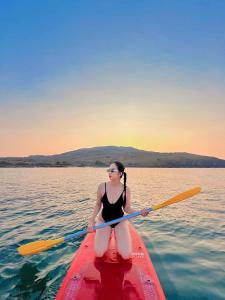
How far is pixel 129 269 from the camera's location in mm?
5387

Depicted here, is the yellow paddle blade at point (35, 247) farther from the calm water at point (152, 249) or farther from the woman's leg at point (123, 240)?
the woman's leg at point (123, 240)

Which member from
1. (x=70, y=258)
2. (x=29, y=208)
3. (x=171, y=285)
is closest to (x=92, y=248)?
(x=70, y=258)

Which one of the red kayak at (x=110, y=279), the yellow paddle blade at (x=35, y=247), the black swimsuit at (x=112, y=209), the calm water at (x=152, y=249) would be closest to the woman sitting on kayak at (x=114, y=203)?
the black swimsuit at (x=112, y=209)

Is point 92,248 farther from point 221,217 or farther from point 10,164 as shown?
point 10,164

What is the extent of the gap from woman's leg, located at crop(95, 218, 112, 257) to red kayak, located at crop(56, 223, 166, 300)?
0.17 m

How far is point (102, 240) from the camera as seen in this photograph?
19.6ft

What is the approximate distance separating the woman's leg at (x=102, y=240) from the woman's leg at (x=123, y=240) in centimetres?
22

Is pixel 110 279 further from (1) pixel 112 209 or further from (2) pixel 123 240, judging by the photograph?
(1) pixel 112 209

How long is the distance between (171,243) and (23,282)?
507 cm

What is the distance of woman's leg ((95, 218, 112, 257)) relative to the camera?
231 inches

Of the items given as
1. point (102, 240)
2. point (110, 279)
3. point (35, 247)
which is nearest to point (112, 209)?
point (102, 240)

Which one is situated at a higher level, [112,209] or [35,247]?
[112,209]

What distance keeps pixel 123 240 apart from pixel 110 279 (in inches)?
42.6

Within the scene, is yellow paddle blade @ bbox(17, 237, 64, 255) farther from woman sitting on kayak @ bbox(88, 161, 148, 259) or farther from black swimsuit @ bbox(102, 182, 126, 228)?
black swimsuit @ bbox(102, 182, 126, 228)
